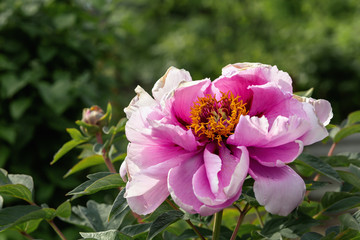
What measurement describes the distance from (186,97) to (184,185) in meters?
0.13

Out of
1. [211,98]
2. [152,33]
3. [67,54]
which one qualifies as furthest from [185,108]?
[152,33]

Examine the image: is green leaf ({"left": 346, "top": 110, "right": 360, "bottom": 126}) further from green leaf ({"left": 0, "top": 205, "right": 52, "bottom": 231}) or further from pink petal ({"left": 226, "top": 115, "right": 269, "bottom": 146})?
green leaf ({"left": 0, "top": 205, "right": 52, "bottom": 231})

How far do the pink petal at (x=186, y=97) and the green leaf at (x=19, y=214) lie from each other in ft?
0.81

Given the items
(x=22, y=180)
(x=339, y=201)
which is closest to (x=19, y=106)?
(x=22, y=180)

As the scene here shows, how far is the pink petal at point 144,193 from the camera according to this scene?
0.55 metres

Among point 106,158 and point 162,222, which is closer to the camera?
point 162,222

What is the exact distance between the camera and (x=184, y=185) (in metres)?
0.55

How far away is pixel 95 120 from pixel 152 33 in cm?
709

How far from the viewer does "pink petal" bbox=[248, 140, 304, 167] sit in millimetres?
537

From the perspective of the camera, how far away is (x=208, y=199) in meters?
0.52

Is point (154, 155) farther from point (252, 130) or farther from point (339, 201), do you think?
point (339, 201)

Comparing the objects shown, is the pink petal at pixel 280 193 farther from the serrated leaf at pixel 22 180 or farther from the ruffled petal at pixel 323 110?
the serrated leaf at pixel 22 180

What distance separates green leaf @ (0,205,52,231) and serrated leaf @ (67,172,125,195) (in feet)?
0.27

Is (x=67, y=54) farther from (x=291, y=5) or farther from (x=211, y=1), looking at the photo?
(x=291, y=5)
